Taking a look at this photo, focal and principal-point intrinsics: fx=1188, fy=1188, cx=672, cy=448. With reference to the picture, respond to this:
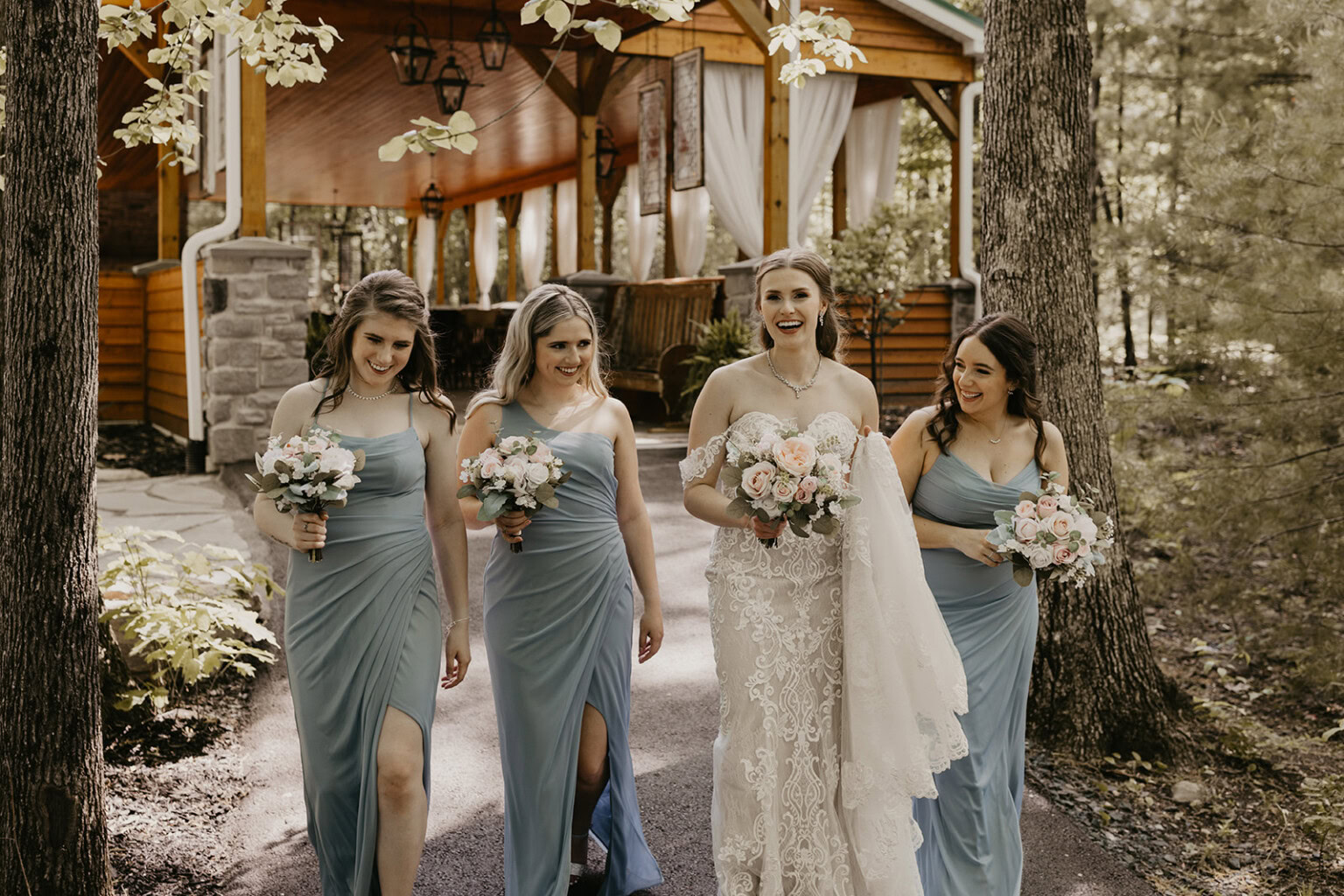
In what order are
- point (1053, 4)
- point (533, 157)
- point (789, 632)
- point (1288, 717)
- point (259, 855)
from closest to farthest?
1. point (789, 632)
2. point (259, 855)
3. point (1053, 4)
4. point (1288, 717)
5. point (533, 157)

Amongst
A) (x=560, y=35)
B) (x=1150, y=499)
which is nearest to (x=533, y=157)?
(x=1150, y=499)

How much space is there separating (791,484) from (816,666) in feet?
2.19

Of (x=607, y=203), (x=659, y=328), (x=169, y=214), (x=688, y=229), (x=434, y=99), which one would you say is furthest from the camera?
(x=607, y=203)

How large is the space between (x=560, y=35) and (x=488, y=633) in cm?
179

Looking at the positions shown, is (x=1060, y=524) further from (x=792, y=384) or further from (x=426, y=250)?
(x=426, y=250)

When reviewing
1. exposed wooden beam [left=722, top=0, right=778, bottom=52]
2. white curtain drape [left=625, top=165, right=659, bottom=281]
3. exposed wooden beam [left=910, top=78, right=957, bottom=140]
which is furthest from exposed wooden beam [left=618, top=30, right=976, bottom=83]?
white curtain drape [left=625, top=165, right=659, bottom=281]

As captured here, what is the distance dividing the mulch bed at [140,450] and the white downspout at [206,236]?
56cm

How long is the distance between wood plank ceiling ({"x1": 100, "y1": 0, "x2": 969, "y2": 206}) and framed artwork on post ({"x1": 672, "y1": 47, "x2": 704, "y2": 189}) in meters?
0.64

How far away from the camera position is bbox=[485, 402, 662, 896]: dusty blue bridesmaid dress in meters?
3.39

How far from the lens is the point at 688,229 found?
15898 millimetres

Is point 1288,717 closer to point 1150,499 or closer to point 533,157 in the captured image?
point 1150,499

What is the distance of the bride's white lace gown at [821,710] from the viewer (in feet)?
10.9

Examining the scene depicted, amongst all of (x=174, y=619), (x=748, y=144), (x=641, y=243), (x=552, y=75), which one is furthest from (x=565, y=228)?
(x=174, y=619)

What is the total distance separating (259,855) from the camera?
403 centimetres
